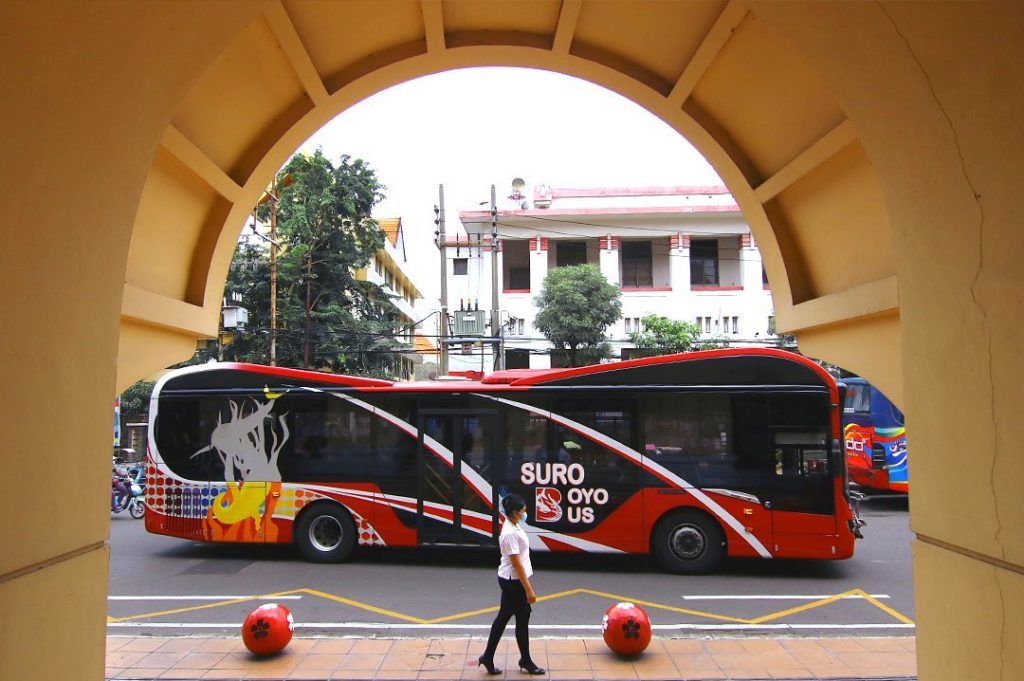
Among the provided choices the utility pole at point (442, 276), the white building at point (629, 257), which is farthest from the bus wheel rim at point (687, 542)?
the white building at point (629, 257)

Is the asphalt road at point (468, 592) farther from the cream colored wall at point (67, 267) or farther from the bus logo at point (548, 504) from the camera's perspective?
the cream colored wall at point (67, 267)

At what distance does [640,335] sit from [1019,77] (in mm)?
23193

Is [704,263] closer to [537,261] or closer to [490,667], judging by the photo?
[537,261]

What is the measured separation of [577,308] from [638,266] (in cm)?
441

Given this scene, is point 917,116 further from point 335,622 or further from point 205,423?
point 205,423

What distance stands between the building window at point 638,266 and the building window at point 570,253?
159 cm

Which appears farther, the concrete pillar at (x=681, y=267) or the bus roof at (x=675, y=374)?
the concrete pillar at (x=681, y=267)

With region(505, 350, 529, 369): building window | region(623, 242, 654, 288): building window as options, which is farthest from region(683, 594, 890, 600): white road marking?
region(623, 242, 654, 288): building window

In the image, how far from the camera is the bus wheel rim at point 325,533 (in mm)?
A: 10875

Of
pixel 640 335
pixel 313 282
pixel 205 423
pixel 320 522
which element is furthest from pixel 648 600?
pixel 640 335

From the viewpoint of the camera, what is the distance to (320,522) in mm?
10914

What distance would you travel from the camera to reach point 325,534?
11.0m

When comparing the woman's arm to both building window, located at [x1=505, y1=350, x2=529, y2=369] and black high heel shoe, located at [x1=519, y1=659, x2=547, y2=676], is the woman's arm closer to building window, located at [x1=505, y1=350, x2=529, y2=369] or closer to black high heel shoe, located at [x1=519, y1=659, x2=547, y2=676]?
black high heel shoe, located at [x1=519, y1=659, x2=547, y2=676]

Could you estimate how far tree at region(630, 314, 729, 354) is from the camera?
80.3 ft
